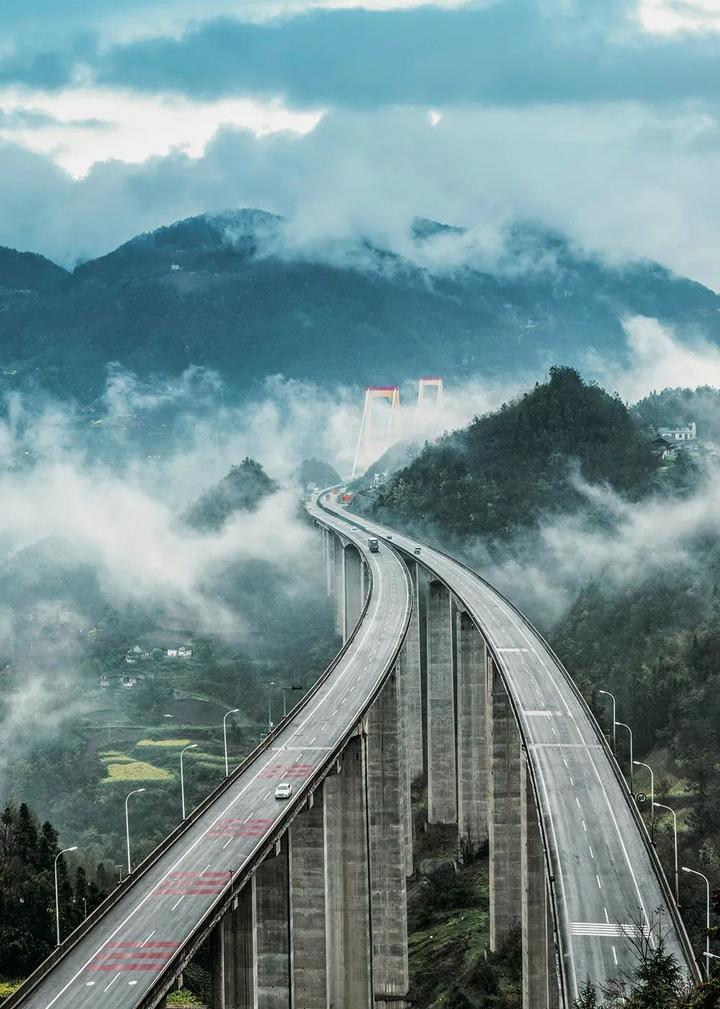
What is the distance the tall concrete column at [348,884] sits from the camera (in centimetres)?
6994

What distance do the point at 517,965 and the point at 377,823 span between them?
1126cm

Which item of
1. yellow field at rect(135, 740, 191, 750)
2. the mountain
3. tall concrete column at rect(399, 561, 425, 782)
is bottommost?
yellow field at rect(135, 740, 191, 750)

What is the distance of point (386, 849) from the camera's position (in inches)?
3214

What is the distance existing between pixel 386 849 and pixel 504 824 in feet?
22.9

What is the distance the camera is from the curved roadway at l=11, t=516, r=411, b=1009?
43537mm

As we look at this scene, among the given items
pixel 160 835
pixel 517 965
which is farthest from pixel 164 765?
pixel 517 965

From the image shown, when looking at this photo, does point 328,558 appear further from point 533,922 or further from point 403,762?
point 533,922

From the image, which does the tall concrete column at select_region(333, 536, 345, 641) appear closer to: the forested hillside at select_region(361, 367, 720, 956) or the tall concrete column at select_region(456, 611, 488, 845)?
the forested hillside at select_region(361, 367, 720, 956)

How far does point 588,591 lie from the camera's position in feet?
467

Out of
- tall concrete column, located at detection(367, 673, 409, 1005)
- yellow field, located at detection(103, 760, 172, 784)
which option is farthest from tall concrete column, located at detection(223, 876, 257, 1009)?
yellow field, located at detection(103, 760, 172, 784)

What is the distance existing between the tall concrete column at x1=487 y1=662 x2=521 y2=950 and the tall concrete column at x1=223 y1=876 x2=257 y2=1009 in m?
27.9

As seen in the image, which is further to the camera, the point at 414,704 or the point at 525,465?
the point at 525,465

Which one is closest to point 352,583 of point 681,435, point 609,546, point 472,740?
point 609,546

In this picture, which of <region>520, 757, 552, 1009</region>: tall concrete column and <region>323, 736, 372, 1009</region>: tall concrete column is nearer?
<region>520, 757, 552, 1009</region>: tall concrete column
